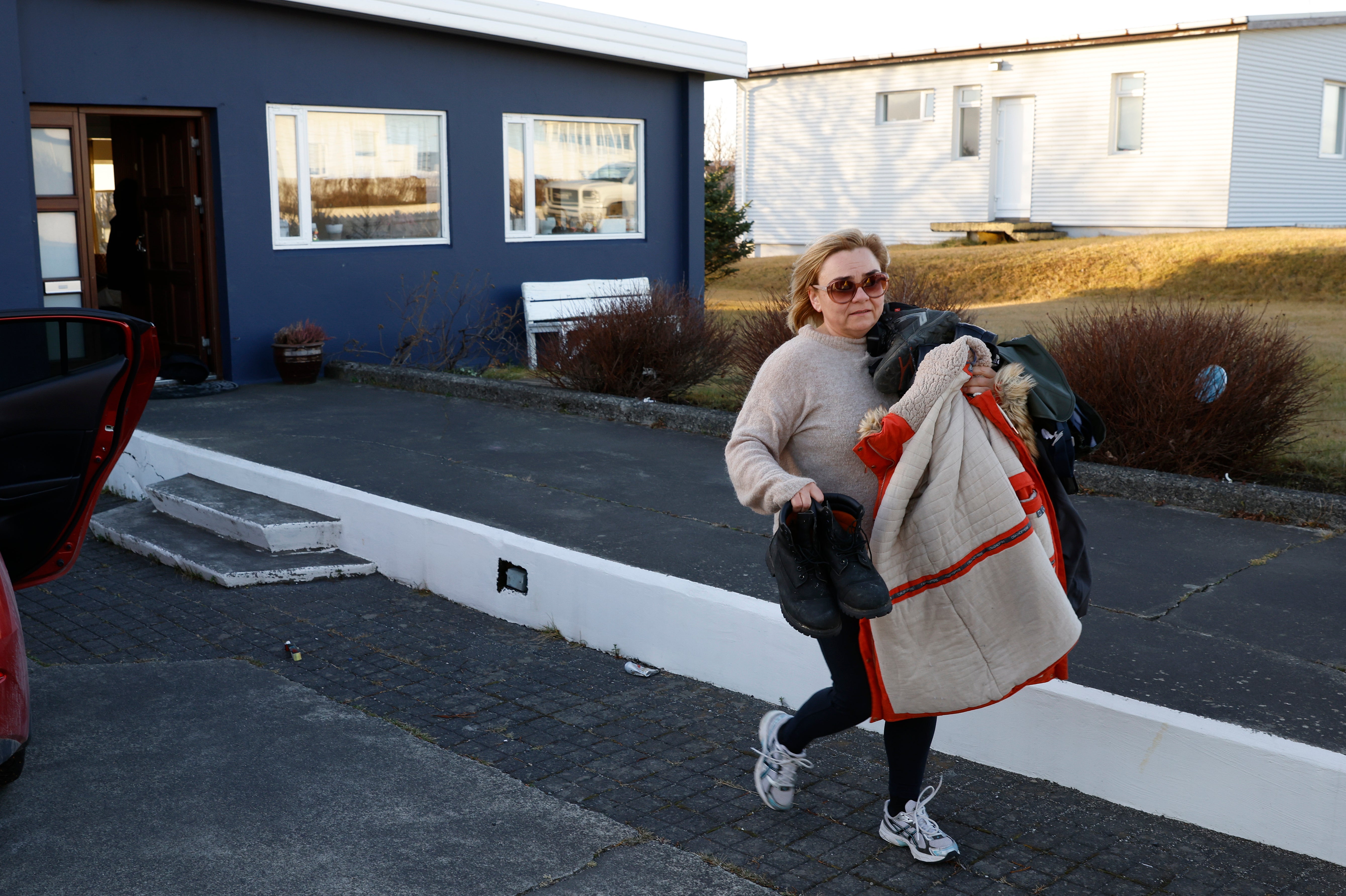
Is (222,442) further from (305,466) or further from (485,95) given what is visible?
(485,95)

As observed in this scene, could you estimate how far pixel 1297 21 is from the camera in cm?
2297

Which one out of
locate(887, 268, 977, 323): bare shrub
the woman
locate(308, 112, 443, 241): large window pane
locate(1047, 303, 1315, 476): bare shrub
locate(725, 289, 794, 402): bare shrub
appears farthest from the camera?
locate(308, 112, 443, 241): large window pane

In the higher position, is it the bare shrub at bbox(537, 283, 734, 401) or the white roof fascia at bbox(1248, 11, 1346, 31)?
the white roof fascia at bbox(1248, 11, 1346, 31)

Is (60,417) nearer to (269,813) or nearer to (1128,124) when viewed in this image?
(269,813)

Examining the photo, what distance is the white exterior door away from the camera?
26.0 m

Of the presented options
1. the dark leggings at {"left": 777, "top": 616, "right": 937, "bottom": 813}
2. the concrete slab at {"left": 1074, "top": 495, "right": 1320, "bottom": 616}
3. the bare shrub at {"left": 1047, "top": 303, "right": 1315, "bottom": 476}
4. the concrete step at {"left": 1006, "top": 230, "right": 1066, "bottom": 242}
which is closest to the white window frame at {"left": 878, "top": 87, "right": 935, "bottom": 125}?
the concrete step at {"left": 1006, "top": 230, "right": 1066, "bottom": 242}

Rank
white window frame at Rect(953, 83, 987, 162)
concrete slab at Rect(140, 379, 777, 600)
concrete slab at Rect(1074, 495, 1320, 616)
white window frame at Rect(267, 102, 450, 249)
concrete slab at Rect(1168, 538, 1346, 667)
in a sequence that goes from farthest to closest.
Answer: white window frame at Rect(953, 83, 987, 162) → white window frame at Rect(267, 102, 450, 249) → concrete slab at Rect(140, 379, 777, 600) → concrete slab at Rect(1074, 495, 1320, 616) → concrete slab at Rect(1168, 538, 1346, 667)

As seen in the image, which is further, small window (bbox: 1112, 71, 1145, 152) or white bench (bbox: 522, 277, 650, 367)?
small window (bbox: 1112, 71, 1145, 152)

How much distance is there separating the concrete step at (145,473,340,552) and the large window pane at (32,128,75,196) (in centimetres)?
423

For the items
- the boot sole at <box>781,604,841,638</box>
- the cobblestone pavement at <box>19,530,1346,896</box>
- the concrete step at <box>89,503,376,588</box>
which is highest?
the boot sole at <box>781,604,841,638</box>

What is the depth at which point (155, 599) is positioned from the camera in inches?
239

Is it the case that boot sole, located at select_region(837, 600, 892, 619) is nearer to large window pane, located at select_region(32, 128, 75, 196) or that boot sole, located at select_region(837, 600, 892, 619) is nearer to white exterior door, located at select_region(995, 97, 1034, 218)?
large window pane, located at select_region(32, 128, 75, 196)

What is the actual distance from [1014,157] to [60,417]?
80.4 ft

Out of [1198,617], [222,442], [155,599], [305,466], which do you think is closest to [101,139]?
[222,442]
